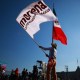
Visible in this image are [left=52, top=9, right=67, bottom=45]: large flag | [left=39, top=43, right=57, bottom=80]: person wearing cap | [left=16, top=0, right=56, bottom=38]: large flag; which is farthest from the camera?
[left=52, top=9, right=67, bottom=45]: large flag

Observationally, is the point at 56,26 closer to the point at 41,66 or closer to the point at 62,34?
the point at 62,34

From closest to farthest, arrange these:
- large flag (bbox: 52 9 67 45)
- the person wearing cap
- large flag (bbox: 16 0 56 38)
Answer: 1. the person wearing cap
2. large flag (bbox: 16 0 56 38)
3. large flag (bbox: 52 9 67 45)

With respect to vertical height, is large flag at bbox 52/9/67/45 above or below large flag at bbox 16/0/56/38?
below

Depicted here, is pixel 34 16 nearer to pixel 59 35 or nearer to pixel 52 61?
pixel 59 35

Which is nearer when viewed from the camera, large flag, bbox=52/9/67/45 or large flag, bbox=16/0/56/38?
large flag, bbox=16/0/56/38

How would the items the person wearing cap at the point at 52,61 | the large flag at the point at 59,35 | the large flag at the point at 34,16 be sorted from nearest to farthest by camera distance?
the person wearing cap at the point at 52,61
the large flag at the point at 34,16
the large flag at the point at 59,35

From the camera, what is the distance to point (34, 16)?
11.8 m

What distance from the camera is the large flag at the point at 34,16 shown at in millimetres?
11292

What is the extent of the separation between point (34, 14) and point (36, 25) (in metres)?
0.69

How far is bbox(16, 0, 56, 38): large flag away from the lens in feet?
37.0

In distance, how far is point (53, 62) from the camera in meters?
11.1

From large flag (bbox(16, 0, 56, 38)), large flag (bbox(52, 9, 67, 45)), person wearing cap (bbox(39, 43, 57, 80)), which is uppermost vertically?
large flag (bbox(16, 0, 56, 38))

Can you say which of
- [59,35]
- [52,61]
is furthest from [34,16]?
[52,61]

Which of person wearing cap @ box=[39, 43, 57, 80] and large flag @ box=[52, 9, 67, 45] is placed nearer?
person wearing cap @ box=[39, 43, 57, 80]
